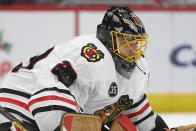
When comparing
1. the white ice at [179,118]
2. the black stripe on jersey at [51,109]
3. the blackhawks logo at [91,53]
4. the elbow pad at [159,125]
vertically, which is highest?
the blackhawks logo at [91,53]

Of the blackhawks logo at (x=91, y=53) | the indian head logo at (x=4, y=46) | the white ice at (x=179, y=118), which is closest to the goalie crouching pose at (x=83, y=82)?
the blackhawks logo at (x=91, y=53)

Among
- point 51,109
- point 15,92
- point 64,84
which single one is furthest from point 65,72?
point 15,92

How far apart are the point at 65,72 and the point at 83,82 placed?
0.29 feet

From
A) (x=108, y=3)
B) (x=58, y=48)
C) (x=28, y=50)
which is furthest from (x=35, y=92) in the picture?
(x=108, y=3)

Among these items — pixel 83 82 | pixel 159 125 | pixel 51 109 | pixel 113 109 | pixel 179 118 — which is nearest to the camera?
pixel 51 109

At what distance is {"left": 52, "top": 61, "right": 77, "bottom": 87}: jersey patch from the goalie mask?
27cm

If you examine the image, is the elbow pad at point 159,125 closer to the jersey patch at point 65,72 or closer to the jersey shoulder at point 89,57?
the jersey shoulder at point 89,57

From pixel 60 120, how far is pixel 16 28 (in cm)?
268

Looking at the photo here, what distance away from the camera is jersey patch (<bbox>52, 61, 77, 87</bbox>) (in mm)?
1732

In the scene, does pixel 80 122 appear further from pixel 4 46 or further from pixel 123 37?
pixel 4 46

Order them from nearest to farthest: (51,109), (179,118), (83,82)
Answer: (51,109) → (83,82) → (179,118)

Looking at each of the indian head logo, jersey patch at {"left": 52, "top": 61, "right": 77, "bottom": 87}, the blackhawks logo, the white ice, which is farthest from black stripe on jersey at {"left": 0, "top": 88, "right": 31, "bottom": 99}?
the indian head logo

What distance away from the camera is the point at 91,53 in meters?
1.80

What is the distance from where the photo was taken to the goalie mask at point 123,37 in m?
1.92
